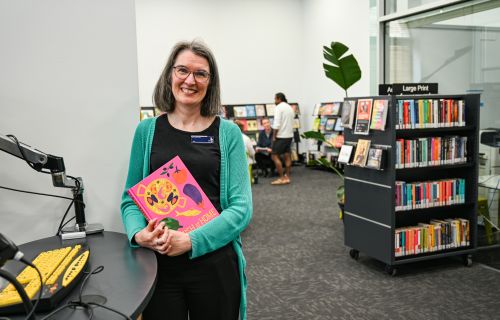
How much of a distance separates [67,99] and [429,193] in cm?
300

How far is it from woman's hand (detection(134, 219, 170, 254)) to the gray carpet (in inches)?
69.6

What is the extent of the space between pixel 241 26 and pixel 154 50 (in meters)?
2.12

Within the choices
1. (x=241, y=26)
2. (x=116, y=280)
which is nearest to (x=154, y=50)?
(x=241, y=26)

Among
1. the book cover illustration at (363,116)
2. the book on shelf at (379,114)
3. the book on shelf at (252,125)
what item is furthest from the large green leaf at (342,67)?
the book on shelf at (252,125)

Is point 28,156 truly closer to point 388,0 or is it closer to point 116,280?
point 116,280

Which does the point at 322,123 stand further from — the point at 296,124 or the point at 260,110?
the point at 260,110

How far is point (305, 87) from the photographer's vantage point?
34.6 feet

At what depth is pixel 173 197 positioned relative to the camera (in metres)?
1.39

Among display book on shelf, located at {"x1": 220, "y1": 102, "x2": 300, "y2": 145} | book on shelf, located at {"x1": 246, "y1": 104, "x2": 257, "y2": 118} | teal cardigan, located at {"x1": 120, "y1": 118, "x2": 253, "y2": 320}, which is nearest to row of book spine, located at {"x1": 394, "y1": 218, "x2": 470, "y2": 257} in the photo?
teal cardigan, located at {"x1": 120, "y1": 118, "x2": 253, "y2": 320}

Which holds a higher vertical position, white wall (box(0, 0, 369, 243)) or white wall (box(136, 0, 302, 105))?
Answer: white wall (box(136, 0, 302, 105))

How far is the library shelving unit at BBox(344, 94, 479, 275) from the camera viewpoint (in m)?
3.49

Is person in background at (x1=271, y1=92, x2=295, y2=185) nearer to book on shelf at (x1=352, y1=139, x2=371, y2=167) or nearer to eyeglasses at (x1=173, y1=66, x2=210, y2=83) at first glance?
book on shelf at (x1=352, y1=139, x2=371, y2=167)

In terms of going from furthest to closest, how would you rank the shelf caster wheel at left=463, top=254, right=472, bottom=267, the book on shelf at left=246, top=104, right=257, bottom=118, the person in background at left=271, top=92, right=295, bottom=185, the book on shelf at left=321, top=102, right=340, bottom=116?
1. the book on shelf at left=246, top=104, right=257, bottom=118
2. the book on shelf at left=321, top=102, right=340, bottom=116
3. the person in background at left=271, top=92, right=295, bottom=185
4. the shelf caster wheel at left=463, top=254, right=472, bottom=267

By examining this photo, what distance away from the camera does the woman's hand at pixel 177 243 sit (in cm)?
131
